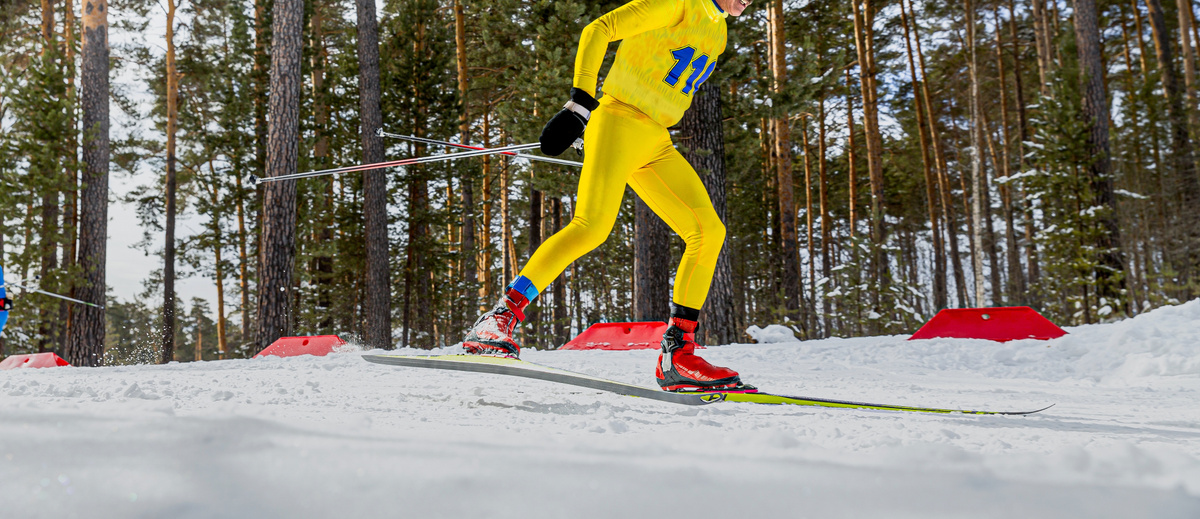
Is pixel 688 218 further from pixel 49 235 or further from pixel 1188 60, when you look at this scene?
pixel 1188 60

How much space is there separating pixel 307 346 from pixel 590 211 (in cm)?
409

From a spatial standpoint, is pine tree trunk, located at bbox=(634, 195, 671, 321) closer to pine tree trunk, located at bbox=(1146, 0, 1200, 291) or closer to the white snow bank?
the white snow bank

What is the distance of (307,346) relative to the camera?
575 centimetres

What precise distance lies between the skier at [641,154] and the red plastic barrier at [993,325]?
13.7 ft

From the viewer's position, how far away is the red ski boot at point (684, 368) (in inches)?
108

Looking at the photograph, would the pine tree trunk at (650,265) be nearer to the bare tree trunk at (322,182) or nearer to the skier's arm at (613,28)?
the skier's arm at (613,28)

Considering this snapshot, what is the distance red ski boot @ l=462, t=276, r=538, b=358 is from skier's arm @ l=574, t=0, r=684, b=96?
2.98 ft

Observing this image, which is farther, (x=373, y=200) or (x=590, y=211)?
(x=373, y=200)

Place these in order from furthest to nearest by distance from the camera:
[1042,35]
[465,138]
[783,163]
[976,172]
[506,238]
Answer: [506,238] → [976,172] → [1042,35] → [465,138] → [783,163]

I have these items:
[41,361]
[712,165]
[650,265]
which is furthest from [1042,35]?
[41,361]

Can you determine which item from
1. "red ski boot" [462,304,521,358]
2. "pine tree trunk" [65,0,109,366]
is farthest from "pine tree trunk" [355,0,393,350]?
"red ski boot" [462,304,521,358]

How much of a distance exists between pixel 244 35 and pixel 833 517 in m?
19.5

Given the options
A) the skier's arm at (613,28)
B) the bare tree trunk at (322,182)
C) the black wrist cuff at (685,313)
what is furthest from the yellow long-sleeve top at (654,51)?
the bare tree trunk at (322,182)

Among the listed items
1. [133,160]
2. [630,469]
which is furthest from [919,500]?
[133,160]
